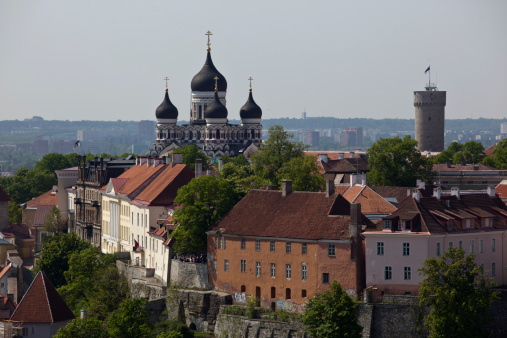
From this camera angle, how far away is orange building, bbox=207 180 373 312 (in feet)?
274

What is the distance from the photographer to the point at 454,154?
18475 centimetres

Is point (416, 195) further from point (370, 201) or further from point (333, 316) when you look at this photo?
point (333, 316)

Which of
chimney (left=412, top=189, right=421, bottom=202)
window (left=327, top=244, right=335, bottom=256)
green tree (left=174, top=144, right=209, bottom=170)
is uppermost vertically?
green tree (left=174, top=144, right=209, bottom=170)

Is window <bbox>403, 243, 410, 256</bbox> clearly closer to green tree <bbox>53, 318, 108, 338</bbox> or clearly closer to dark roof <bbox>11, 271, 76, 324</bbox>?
green tree <bbox>53, 318, 108, 338</bbox>

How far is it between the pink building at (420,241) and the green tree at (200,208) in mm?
15671

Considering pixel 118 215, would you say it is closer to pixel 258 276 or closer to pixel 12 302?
pixel 12 302

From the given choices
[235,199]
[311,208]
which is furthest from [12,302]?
[311,208]

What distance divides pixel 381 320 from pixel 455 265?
6.17m

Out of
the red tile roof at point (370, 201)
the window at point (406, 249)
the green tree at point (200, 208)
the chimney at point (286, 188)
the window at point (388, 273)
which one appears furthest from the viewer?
the green tree at point (200, 208)

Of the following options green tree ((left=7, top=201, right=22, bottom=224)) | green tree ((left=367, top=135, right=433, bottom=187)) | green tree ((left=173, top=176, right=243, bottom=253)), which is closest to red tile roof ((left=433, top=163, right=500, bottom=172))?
green tree ((left=367, top=135, right=433, bottom=187))

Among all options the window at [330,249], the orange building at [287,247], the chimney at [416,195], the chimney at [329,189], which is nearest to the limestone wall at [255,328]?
the orange building at [287,247]

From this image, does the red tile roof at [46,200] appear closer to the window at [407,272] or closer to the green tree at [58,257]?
the green tree at [58,257]

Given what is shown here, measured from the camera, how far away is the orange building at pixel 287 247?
83625mm

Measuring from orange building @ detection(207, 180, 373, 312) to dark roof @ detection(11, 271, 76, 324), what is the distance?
1098 cm
